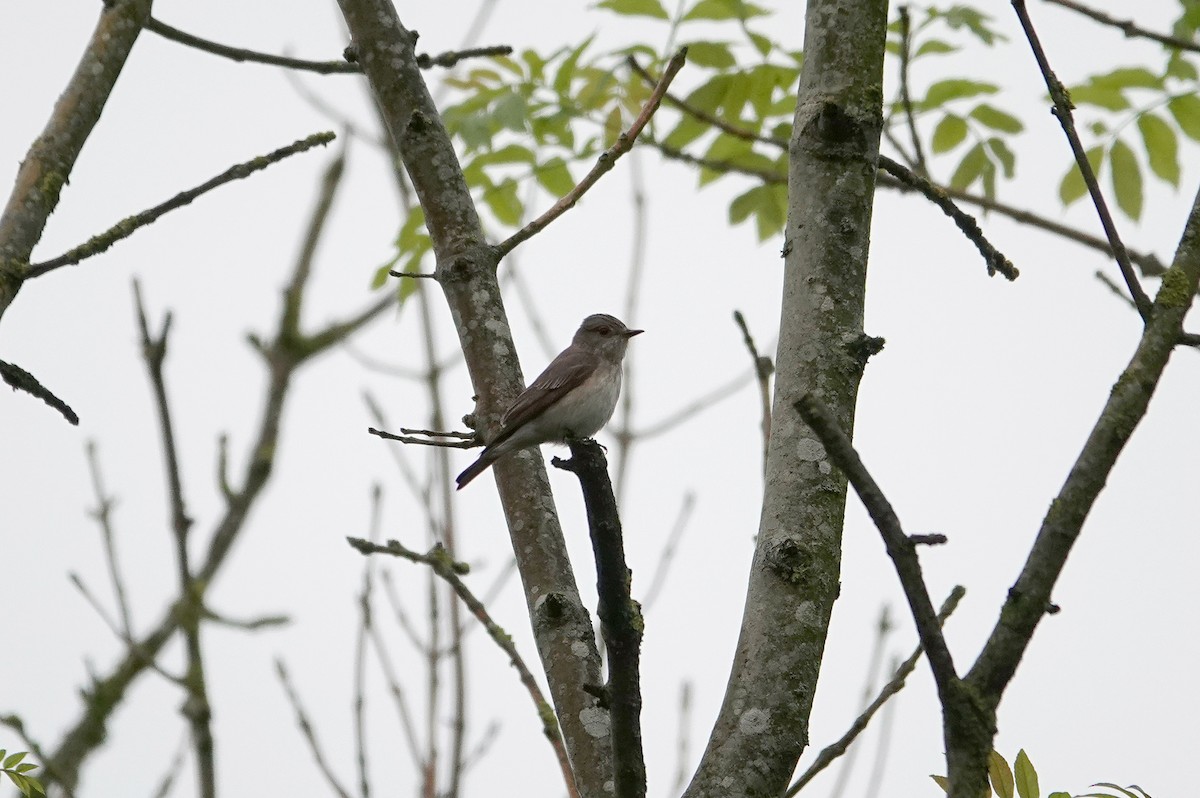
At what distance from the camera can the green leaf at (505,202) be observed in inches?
198

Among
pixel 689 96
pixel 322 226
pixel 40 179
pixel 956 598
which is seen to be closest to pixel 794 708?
pixel 956 598

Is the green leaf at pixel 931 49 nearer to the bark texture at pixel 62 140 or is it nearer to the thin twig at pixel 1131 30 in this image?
the thin twig at pixel 1131 30

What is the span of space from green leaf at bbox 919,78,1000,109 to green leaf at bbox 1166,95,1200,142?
0.69 meters

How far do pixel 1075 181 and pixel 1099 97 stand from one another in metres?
0.35

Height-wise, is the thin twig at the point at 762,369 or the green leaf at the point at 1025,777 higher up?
the thin twig at the point at 762,369

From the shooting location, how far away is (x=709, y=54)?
4.85 m

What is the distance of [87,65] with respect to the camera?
301 cm

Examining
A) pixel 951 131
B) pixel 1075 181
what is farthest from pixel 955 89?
pixel 1075 181

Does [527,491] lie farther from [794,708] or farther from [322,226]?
[322,226]

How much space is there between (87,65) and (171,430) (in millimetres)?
1445

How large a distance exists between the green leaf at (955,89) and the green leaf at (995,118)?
0.07 m

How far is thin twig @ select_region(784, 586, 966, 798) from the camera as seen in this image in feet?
8.00

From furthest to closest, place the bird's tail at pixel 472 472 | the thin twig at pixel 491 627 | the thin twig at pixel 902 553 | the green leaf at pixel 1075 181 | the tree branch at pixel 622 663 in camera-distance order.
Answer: the green leaf at pixel 1075 181, the bird's tail at pixel 472 472, the thin twig at pixel 491 627, the tree branch at pixel 622 663, the thin twig at pixel 902 553

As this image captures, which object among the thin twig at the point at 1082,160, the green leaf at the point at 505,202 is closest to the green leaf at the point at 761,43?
the green leaf at the point at 505,202
